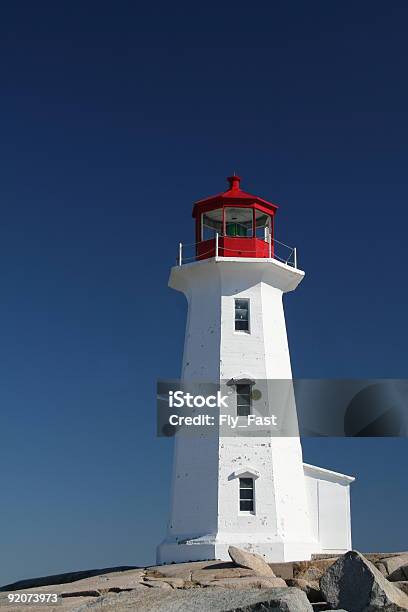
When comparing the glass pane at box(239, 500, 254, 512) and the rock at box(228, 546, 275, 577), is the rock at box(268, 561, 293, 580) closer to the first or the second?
the rock at box(228, 546, 275, 577)

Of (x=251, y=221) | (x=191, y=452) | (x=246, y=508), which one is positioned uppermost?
(x=251, y=221)

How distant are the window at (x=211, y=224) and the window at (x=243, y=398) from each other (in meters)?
4.37

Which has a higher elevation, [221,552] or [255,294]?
[255,294]

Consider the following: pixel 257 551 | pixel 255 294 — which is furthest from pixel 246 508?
pixel 255 294

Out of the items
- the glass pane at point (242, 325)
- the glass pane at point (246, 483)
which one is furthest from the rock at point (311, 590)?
the glass pane at point (242, 325)

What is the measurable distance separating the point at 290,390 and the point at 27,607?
1074 cm

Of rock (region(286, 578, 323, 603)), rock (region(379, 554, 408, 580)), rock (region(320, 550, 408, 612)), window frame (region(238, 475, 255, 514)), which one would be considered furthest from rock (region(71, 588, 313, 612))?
window frame (region(238, 475, 255, 514))

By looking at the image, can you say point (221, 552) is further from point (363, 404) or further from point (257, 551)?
point (363, 404)

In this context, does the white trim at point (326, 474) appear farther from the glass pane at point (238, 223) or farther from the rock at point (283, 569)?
the glass pane at point (238, 223)

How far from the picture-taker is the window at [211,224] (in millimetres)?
24609

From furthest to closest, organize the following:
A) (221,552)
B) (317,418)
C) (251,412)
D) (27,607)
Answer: (317,418)
(251,412)
(221,552)
(27,607)

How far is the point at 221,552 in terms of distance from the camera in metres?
21.2

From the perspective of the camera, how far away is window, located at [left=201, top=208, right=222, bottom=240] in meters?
24.6

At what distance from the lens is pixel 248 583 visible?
52.2ft
